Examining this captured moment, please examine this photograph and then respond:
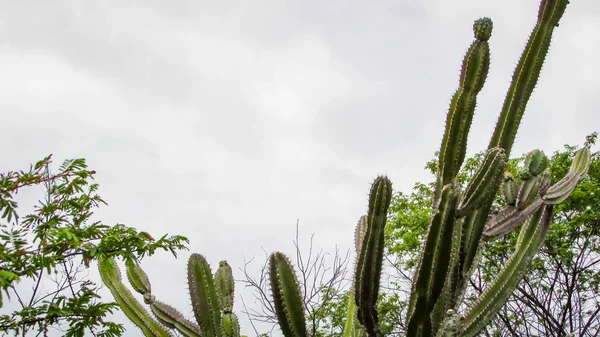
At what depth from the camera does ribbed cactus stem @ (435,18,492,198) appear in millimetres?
4594

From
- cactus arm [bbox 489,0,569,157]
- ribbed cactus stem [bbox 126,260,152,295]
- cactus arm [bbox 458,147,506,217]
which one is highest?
cactus arm [bbox 489,0,569,157]

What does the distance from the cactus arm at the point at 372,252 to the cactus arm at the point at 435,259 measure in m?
0.31

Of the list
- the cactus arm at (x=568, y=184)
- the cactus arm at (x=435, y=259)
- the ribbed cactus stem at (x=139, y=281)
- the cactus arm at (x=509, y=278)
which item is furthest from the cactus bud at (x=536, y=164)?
the ribbed cactus stem at (x=139, y=281)

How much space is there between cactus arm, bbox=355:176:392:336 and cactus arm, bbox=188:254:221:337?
48.3 inches

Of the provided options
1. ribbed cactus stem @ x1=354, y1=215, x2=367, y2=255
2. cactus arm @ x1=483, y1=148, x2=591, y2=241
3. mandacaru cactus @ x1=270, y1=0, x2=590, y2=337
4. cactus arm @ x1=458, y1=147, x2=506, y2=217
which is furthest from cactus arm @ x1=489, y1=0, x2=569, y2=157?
ribbed cactus stem @ x1=354, y1=215, x2=367, y2=255

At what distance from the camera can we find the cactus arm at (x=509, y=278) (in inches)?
170

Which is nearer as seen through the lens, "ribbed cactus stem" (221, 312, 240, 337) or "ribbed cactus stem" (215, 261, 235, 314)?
"ribbed cactus stem" (221, 312, 240, 337)

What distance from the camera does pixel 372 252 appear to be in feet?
13.5

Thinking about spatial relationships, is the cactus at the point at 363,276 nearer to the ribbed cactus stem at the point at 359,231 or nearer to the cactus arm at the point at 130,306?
the ribbed cactus stem at the point at 359,231

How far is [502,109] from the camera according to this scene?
495 centimetres

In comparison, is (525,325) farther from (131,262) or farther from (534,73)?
(131,262)

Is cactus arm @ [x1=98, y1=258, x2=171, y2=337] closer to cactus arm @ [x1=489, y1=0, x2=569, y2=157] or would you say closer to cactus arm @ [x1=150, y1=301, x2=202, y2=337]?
cactus arm @ [x1=150, y1=301, x2=202, y2=337]

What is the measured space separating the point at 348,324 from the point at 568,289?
6.36 m

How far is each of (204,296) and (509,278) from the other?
95.9 inches
